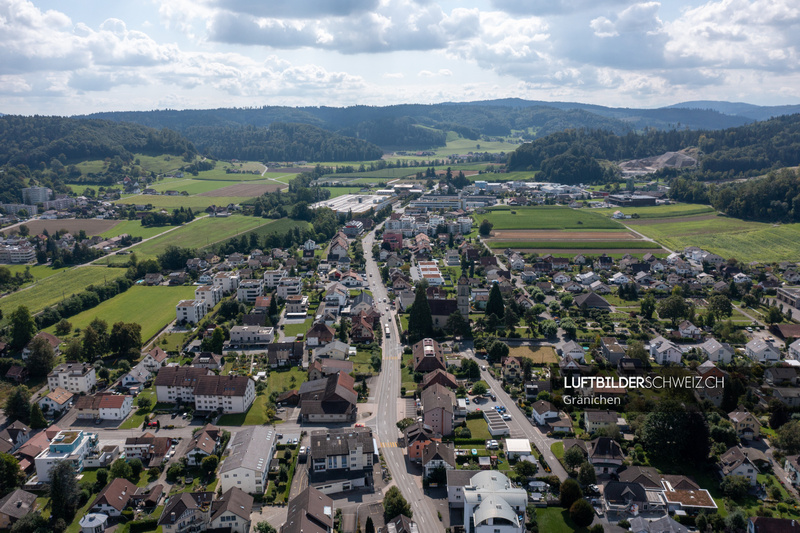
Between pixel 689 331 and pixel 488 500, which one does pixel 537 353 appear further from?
pixel 488 500

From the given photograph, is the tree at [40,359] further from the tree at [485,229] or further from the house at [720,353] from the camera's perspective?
the tree at [485,229]

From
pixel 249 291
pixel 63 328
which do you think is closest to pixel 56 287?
pixel 63 328

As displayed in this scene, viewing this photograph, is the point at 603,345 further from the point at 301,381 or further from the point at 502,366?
the point at 301,381

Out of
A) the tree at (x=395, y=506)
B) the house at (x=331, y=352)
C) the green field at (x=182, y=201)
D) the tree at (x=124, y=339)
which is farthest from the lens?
the green field at (x=182, y=201)

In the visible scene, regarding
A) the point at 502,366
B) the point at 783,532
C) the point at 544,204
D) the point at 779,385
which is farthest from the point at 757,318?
the point at 544,204

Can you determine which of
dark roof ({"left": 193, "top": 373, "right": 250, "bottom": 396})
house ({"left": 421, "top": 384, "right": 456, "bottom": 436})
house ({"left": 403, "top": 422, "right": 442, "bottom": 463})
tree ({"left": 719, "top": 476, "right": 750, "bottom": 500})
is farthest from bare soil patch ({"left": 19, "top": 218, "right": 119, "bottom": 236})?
tree ({"left": 719, "top": 476, "right": 750, "bottom": 500})

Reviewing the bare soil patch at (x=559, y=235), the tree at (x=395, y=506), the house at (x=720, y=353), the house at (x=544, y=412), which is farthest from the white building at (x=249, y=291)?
the house at (x=720, y=353)
